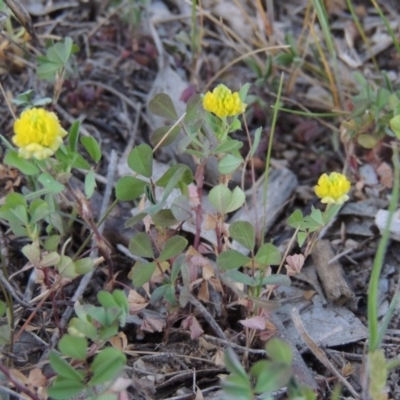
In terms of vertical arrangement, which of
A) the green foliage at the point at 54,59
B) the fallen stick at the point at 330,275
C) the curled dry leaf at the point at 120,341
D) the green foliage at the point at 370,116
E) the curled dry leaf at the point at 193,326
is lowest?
the fallen stick at the point at 330,275

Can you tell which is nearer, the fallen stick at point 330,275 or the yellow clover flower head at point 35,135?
the yellow clover flower head at point 35,135

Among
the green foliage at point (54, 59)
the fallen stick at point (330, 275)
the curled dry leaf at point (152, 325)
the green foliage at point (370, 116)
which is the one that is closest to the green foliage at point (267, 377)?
the curled dry leaf at point (152, 325)

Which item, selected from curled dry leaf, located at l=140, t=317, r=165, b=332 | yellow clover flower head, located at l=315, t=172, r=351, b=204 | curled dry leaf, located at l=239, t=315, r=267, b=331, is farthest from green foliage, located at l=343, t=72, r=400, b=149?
curled dry leaf, located at l=140, t=317, r=165, b=332

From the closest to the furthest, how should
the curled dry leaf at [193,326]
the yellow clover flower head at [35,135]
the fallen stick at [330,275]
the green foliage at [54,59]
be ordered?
the yellow clover flower head at [35,135] < the curled dry leaf at [193,326] < the fallen stick at [330,275] < the green foliage at [54,59]

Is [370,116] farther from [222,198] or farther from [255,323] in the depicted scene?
[255,323]

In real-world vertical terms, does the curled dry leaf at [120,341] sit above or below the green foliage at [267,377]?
below

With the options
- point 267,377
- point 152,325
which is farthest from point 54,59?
point 267,377

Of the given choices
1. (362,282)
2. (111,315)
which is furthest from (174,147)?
(111,315)

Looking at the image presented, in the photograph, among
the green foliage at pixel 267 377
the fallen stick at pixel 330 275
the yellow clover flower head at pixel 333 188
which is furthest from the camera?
the fallen stick at pixel 330 275

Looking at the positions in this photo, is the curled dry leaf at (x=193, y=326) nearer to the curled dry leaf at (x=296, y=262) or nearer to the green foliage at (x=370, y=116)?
the curled dry leaf at (x=296, y=262)
